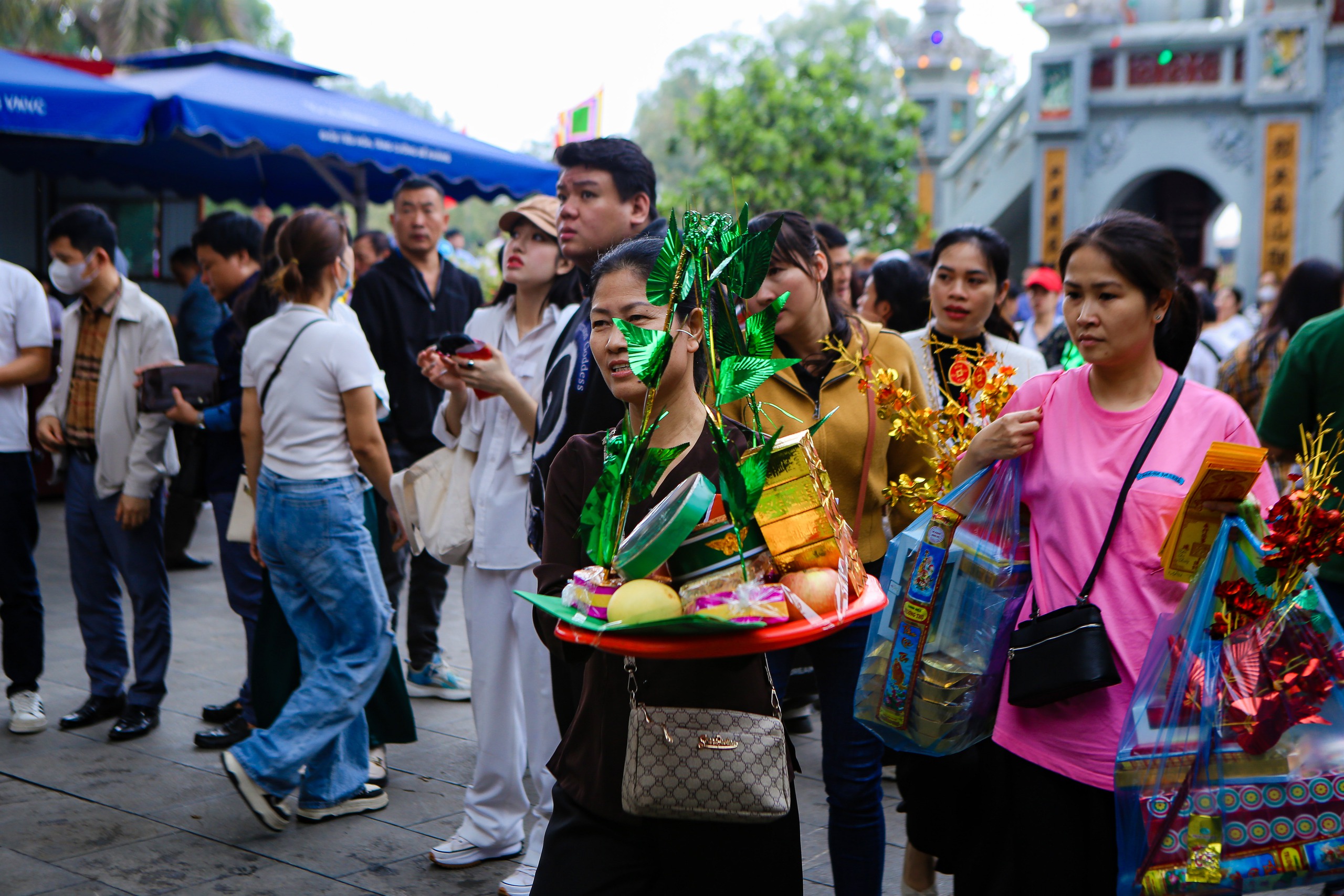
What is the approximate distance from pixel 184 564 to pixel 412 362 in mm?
3433

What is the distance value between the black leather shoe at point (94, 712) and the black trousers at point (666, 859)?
359cm

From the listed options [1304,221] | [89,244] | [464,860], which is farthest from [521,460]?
[1304,221]

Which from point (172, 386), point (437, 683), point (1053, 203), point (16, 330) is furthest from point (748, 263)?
point (1053, 203)

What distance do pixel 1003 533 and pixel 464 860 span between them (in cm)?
207

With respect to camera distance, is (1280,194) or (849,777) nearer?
(849,777)

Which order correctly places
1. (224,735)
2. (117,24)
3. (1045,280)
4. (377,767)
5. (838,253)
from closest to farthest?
(377,767) → (224,735) → (838,253) → (1045,280) → (117,24)

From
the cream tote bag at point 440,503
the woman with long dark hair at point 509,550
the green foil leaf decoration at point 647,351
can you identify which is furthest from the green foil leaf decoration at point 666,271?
the cream tote bag at point 440,503

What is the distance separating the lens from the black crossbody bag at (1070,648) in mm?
2295

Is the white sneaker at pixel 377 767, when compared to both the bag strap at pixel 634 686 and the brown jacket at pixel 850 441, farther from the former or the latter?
the bag strap at pixel 634 686

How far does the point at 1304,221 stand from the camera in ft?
55.5

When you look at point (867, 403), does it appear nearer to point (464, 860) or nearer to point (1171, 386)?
point (1171, 386)

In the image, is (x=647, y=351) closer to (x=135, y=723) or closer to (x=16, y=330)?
(x=135, y=723)

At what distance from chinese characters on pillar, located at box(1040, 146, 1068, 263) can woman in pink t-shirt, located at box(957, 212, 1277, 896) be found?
53.7 ft

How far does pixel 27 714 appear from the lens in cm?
491
